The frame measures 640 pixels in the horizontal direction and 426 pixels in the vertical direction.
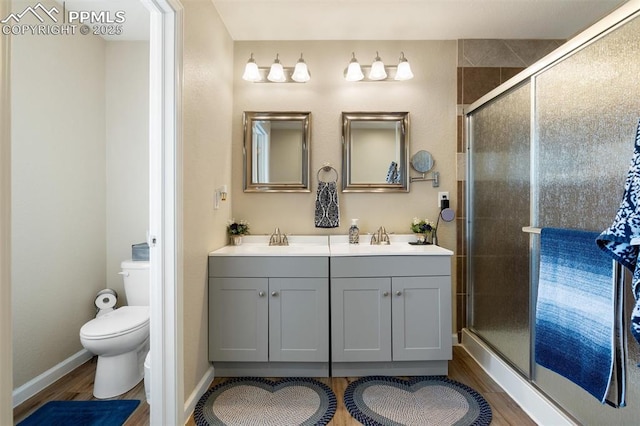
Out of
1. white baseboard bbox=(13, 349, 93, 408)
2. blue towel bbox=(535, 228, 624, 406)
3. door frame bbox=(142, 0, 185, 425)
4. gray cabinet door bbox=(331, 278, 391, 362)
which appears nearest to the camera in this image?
blue towel bbox=(535, 228, 624, 406)

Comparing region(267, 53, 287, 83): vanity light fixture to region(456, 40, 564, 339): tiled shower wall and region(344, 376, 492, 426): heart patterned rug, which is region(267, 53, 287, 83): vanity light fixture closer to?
region(456, 40, 564, 339): tiled shower wall

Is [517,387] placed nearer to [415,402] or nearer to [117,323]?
[415,402]

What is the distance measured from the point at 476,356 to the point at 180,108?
2.44 meters

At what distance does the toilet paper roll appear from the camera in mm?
2145

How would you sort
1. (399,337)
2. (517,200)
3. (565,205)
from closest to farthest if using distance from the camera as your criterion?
(565,205) < (517,200) < (399,337)

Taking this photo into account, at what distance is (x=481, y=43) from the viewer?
94.9 inches

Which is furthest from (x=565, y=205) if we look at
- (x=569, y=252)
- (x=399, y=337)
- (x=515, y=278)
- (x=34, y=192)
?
(x=34, y=192)

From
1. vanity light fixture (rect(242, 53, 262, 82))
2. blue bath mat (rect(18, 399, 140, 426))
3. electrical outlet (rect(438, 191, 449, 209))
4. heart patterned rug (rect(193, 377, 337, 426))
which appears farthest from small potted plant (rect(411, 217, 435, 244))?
blue bath mat (rect(18, 399, 140, 426))

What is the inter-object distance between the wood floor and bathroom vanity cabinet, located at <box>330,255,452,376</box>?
8.4 inches

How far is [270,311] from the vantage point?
1.91 metres

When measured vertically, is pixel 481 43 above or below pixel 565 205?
above

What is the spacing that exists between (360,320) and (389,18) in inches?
80.4

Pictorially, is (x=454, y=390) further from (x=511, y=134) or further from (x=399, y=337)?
(x=511, y=134)

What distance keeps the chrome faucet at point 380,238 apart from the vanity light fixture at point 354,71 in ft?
3.75
